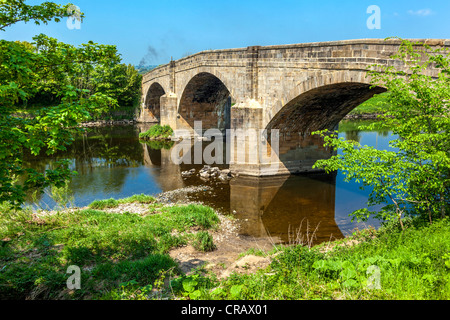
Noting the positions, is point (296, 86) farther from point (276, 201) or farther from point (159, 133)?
point (159, 133)

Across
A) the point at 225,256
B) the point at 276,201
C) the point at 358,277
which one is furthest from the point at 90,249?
the point at 276,201

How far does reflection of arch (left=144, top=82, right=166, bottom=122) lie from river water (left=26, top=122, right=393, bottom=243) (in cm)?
2383

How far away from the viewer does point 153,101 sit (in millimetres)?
53594

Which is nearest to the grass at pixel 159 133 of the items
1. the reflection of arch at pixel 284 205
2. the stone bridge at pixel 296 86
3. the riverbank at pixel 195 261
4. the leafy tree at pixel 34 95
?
the stone bridge at pixel 296 86

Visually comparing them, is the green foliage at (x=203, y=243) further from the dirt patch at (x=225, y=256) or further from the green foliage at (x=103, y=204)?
the green foliage at (x=103, y=204)

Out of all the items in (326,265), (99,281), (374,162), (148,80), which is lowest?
(99,281)

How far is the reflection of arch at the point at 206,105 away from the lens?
113ft

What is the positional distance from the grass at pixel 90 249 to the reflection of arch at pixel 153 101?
40270 millimetres

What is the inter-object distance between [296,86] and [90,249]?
12.4m

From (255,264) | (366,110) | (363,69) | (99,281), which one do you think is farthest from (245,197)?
(366,110)

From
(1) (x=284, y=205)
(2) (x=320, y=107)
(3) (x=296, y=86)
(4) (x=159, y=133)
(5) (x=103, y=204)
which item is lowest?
(1) (x=284, y=205)

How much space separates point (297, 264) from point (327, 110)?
49.2 feet

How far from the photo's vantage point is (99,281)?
299 inches

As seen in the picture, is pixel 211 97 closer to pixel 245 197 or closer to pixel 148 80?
pixel 148 80
